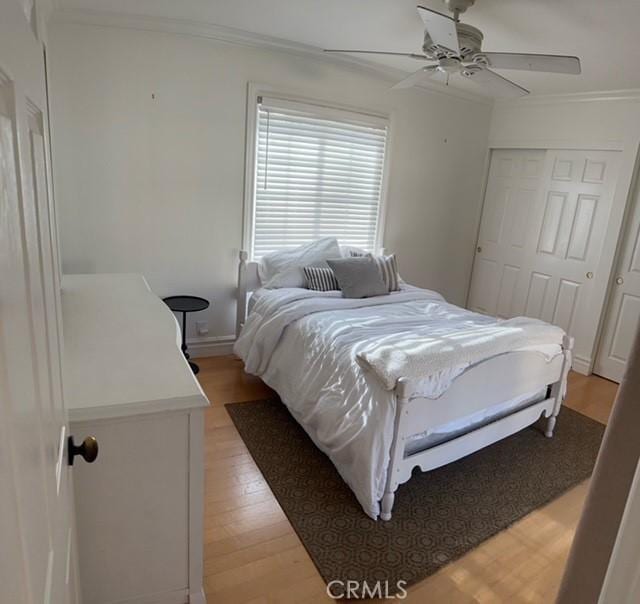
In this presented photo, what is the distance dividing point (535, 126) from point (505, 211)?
0.85 meters

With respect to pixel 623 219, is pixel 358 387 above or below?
below

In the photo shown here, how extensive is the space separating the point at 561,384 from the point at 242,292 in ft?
7.97

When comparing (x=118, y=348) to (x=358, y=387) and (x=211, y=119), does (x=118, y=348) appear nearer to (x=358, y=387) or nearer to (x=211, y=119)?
(x=358, y=387)

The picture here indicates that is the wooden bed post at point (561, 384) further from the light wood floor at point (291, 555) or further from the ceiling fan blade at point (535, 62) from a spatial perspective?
the ceiling fan blade at point (535, 62)

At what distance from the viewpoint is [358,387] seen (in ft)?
7.25

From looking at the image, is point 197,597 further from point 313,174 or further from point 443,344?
point 313,174

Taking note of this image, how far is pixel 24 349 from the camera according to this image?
20.0 inches

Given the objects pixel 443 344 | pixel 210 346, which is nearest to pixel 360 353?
pixel 443 344

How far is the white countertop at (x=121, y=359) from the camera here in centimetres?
134

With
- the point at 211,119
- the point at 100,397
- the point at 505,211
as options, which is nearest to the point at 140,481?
the point at 100,397

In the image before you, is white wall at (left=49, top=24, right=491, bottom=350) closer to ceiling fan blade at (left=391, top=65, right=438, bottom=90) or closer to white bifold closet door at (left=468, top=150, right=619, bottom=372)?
ceiling fan blade at (left=391, top=65, right=438, bottom=90)
